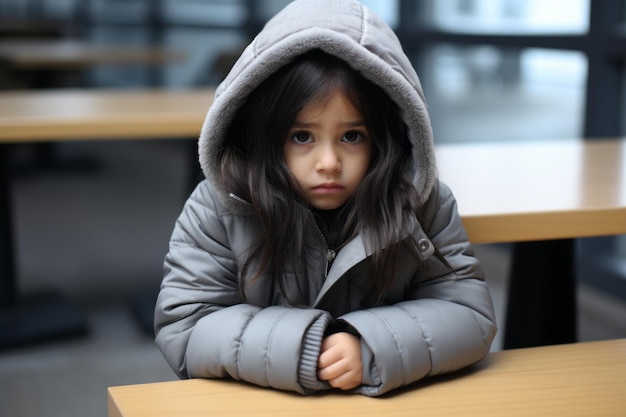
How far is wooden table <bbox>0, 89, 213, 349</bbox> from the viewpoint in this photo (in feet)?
8.32

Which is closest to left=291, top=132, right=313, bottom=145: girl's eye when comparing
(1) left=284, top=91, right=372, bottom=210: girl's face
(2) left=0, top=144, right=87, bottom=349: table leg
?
(1) left=284, top=91, right=372, bottom=210: girl's face

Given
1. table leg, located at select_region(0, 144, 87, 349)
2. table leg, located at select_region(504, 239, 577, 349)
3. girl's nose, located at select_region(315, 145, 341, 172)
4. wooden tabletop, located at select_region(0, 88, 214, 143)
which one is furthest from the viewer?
table leg, located at select_region(0, 144, 87, 349)

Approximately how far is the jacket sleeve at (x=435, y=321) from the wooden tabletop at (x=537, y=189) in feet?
0.59

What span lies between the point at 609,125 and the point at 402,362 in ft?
8.61

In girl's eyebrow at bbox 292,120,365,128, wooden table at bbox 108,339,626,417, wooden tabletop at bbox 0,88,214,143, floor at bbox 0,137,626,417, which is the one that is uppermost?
girl's eyebrow at bbox 292,120,365,128

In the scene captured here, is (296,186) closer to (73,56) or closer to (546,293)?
(546,293)

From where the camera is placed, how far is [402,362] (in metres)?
1.20

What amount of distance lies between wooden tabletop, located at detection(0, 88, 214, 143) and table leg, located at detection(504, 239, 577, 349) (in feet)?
3.61

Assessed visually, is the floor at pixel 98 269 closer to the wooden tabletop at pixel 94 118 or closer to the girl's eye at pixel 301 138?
the wooden tabletop at pixel 94 118

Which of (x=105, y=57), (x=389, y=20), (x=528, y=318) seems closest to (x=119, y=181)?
(x=105, y=57)

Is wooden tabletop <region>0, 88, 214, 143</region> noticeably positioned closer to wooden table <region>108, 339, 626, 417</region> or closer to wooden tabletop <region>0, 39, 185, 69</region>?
wooden table <region>108, 339, 626, 417</region>

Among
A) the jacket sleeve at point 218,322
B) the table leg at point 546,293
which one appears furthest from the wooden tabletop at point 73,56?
the jacket sleeve at point 218,322

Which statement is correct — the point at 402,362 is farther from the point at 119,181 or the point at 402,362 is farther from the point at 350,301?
the point at 119,181

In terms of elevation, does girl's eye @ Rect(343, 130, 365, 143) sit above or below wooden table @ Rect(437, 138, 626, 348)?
above
